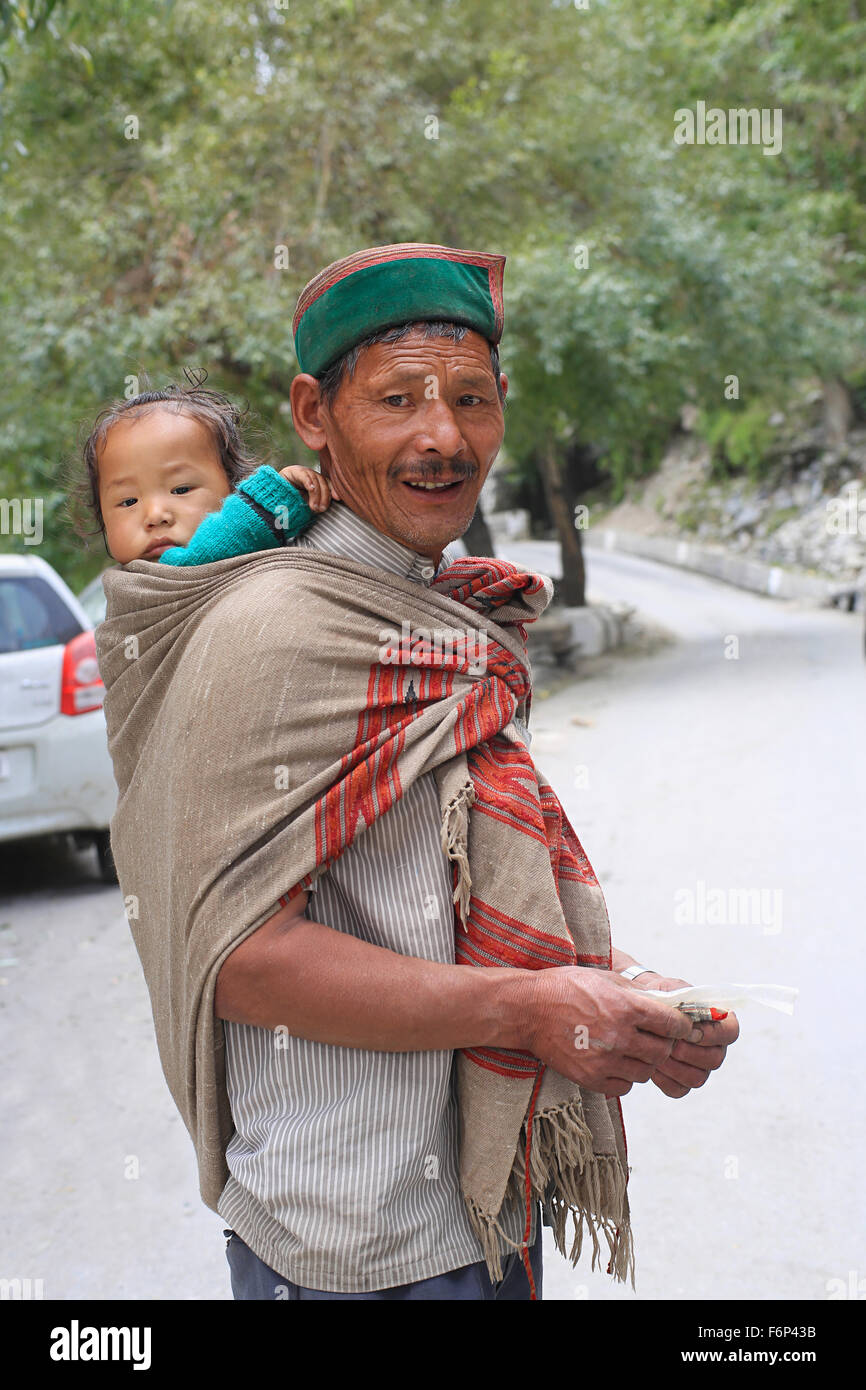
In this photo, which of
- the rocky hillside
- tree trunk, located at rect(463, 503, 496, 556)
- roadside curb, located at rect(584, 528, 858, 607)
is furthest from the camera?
the rocky hillside

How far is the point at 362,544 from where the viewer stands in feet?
5.08

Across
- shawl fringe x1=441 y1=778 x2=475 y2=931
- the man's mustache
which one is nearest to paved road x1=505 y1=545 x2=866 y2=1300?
shawl fringe x1=441 y1=778 x2=475 y2=931

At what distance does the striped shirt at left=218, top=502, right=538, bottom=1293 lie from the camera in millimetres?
1438

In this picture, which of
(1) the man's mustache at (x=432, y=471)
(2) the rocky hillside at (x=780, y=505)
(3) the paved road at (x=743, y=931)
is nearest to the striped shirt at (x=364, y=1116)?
(1) the man's mustache at (x=432, y=471)

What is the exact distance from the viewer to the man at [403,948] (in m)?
1.38

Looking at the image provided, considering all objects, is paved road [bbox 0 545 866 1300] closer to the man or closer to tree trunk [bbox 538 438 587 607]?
the man

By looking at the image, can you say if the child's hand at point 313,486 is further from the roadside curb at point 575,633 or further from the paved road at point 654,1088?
the roadside curb at point 575,633

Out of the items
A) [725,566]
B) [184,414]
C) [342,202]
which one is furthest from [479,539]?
[725,566]

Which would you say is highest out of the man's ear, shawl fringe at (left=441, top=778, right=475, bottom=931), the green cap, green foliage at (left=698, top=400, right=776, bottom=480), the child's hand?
green foliage at (left=698, top=400, right=776, bottom=480)

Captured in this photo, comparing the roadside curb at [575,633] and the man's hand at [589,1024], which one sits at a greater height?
the man's hand at [589,1024]

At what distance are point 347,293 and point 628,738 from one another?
29.4 ft

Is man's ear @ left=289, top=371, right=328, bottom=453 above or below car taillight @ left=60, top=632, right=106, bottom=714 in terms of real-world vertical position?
above

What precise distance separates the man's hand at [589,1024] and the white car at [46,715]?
16.9 feet

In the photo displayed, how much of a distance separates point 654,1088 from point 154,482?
310 centimetres
